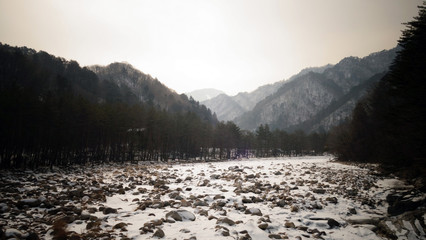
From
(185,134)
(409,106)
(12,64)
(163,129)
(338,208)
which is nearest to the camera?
(338,208)

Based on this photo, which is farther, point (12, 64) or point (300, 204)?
point (12, 64)

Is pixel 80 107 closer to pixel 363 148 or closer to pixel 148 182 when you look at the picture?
pixel 148 182

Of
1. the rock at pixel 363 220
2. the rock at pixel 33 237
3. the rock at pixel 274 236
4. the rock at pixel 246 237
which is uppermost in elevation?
the rock at pixel 33 237

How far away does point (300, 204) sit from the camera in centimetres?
1171

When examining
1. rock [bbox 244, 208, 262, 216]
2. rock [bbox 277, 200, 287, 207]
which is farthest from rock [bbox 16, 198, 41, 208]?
rock [bbox 277, 200, 287, 207]

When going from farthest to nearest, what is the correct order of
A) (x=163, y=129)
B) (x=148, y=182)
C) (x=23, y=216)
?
(x=163, y=129) < (x=148, y=182) < (x=23, y=216)

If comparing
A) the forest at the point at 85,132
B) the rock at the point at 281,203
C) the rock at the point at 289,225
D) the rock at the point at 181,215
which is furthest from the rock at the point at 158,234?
the forest at the point at 85,132

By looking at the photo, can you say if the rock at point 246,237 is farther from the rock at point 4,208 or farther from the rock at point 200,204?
the rock at point 4,208

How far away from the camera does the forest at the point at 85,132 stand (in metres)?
32.7

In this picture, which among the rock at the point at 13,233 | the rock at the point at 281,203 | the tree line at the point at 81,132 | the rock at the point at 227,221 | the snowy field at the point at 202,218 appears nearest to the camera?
the rock at the point at 13,233

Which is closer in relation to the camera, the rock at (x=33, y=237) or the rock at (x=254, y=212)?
the rock at (x=33, y=237)

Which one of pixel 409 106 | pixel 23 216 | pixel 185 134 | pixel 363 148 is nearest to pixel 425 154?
pixel 409 106

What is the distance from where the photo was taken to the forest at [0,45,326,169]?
32.7 metres

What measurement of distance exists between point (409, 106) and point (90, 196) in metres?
23.7
